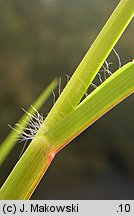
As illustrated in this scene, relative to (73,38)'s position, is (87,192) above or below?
below

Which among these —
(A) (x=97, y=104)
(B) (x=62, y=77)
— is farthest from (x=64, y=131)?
(B) (x=62, y=77)

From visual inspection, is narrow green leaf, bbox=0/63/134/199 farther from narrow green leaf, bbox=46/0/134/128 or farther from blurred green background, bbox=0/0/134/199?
blurred green background, bbox=0/0/134/199

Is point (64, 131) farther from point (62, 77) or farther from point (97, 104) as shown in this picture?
point (62, 77)

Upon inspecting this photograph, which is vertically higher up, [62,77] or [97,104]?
[97,104]

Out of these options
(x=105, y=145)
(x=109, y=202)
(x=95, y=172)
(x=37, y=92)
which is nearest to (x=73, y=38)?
(x=37, y=92)

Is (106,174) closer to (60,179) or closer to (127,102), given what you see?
(60,179)

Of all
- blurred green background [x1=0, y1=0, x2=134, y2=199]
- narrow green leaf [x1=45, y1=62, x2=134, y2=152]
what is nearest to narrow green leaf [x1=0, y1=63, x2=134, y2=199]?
narrow green leaf [x1=45, y1=62, x2=134, y2=152]

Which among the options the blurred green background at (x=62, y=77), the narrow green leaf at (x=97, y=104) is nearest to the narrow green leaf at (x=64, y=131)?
the narrow green leaf at (x=97, y=104)

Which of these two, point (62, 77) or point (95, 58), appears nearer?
point (95, 58)
